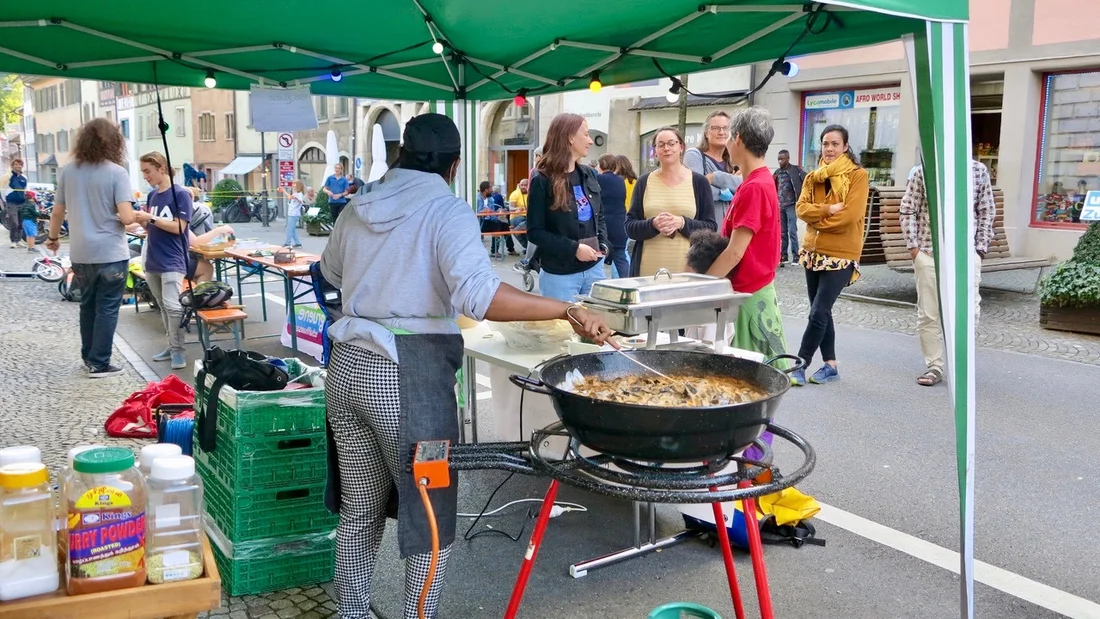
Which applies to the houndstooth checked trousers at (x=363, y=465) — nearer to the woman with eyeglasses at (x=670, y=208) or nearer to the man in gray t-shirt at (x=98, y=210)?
the woman with eyeglasses at (x=670, y=208)

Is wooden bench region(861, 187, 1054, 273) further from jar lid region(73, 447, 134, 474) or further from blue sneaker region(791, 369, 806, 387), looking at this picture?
jar lid region(73, 447, 134, 474)

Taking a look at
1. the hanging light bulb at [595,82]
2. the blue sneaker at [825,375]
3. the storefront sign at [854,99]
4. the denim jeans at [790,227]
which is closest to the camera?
the hanging light bulb at [595,82]

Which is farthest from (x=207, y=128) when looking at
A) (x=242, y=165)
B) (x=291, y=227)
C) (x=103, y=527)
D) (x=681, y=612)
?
(x=681, y=612)

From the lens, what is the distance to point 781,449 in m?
5.13

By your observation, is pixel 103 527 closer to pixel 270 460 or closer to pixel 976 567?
pixel 270 460

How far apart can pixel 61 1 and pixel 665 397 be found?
11.6 feet

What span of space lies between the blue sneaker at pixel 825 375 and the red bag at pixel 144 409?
4426mm

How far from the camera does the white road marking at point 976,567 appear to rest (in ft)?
10.8

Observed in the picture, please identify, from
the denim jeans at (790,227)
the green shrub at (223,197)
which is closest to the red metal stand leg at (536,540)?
the denim jeans at (790,227)

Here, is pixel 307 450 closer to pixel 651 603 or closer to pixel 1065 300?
pixel 651 603

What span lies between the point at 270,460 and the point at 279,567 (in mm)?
421

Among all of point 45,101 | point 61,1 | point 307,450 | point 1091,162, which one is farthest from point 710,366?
point 45,101

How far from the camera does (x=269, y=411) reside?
328cm

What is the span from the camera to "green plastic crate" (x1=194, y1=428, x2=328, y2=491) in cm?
325
